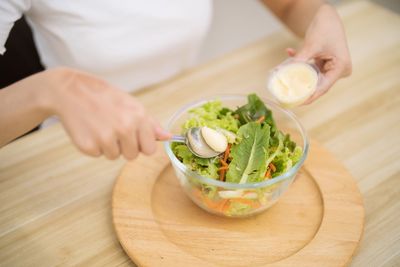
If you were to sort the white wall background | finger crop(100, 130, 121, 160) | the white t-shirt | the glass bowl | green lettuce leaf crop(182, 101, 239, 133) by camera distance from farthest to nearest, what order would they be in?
the white wall background → the white t-shirt → green lettuce leaf crop(182, 101, 239, 133) → the glass bowl → finger crop(100, 130, 121, 160)

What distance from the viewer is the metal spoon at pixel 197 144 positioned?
33.3 inches

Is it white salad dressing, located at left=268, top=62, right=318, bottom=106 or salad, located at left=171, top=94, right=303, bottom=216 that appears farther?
white salad dressing, located at left=268, top=62, right=318, bottom=106

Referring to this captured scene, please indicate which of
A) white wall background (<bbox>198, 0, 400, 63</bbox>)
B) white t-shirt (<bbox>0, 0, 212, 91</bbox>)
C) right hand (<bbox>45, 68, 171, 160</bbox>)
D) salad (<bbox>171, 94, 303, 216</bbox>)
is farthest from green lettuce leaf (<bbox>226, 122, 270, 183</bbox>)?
white wall background (<bbox>198, 0, 400, 63</bbox>)

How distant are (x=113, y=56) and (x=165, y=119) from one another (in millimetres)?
270

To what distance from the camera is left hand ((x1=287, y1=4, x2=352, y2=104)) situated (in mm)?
1023

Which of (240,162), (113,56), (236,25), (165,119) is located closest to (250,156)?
(240,162)

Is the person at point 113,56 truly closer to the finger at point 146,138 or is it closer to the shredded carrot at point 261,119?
the finger at point 146,138

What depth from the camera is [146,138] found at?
0.68 metres

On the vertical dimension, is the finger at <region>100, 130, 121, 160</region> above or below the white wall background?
above

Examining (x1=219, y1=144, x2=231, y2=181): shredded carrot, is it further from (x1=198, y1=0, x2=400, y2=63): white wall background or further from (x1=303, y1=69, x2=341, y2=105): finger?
(x1=198, y1=0, x2=400, y2=63): white wall background

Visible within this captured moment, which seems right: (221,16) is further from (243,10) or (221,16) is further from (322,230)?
(322,230)

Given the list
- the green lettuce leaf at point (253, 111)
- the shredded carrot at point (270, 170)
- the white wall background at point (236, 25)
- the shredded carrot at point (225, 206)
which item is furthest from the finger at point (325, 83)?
the white wall background at point (236, 25)

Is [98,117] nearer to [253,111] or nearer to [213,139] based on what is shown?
[213,139]

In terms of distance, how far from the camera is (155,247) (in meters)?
0.80
